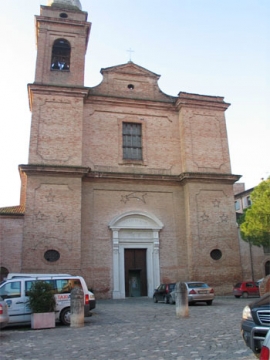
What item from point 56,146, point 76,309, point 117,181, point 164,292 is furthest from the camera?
point 117,181

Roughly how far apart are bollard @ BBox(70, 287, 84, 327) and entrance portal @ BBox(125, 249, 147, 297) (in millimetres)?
9958

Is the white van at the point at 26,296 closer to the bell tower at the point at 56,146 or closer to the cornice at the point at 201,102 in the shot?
the bell tower at the point at 56,146

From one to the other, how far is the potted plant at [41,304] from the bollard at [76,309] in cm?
57

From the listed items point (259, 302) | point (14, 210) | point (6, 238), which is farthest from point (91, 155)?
point (259, 302)

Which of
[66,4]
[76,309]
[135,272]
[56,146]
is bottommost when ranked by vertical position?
[76,309]

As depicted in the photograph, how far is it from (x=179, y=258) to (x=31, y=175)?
939 centimetres

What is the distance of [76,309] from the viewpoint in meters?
10.1

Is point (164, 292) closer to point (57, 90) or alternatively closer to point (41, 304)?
point (41, 304)

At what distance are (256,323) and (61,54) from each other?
22.0 metres

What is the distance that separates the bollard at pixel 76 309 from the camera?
397 inches

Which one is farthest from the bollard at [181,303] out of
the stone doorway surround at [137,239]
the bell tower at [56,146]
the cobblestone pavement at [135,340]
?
the stone doorway surround at [137,239]

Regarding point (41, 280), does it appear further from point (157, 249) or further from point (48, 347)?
point (157, 249)

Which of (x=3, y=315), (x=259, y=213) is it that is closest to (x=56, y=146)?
(x=259, y=213)

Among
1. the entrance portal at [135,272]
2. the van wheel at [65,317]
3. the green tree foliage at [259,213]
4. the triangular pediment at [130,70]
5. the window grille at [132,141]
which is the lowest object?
the van wheel at [65,317]
